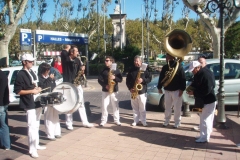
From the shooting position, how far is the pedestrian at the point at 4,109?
570 centimetres

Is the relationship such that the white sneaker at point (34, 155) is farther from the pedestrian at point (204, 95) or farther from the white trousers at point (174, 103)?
the white trousers at point (174, 103)

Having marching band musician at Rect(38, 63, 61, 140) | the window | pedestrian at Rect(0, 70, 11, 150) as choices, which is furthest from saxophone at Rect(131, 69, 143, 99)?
the window

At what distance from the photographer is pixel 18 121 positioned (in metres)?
8.60

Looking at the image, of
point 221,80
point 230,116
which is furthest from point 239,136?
point 230,116

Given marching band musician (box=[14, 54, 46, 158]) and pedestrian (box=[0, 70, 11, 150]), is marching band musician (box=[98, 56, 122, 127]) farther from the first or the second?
pedestrian (box=[0, 70, 11, 150])

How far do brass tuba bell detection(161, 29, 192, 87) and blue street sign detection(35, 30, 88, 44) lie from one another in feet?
35.5

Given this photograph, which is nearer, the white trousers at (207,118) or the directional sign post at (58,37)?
the white trousers at (207,118)

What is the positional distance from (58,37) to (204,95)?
13955mm

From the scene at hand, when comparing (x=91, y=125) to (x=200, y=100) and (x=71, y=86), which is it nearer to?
(x=71, y=86)

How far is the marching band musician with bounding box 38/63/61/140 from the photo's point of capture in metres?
6.24

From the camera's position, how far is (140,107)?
7598mm

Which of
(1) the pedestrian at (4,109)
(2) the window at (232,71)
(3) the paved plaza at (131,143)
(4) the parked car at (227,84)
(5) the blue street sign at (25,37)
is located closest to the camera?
(3) the paved plaza at (131,143)

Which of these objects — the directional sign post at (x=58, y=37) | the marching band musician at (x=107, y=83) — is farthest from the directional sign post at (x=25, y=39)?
the marching band musician at (x=107, y=83)

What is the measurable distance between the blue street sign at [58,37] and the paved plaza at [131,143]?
9.16 metres
